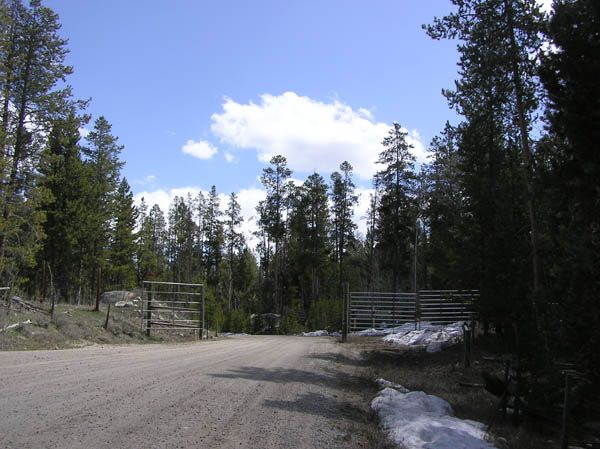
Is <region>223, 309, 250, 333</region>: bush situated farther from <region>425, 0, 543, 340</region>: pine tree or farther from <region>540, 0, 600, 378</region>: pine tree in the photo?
<region>540, 0, 600, 378</region>: pine tree

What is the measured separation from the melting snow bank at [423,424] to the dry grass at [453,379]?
0.42m

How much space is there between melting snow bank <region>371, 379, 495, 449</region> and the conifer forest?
5.84 ft

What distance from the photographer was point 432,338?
73.3 feet

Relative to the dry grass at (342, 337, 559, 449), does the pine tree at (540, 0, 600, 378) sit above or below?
above

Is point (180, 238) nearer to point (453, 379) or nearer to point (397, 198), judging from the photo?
point (397, 198)

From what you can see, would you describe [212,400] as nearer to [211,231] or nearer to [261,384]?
[261,384]

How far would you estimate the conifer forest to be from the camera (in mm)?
7305

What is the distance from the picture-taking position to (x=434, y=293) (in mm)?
29047

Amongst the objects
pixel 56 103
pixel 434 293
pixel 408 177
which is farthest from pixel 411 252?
pixel 56 103

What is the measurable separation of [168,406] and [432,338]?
675 inches

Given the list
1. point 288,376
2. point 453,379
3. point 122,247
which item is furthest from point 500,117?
point 122,247

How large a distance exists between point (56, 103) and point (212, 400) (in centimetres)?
2330

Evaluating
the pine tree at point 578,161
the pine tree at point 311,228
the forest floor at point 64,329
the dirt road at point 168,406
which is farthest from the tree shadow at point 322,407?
the pine tree at point 311,228

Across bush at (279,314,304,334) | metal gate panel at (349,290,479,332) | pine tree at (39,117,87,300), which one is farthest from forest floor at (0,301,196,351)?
bush at (279,314,304,334)
